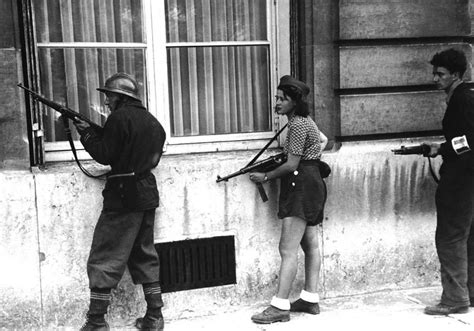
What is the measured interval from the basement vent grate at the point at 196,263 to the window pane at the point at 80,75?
4.07ft

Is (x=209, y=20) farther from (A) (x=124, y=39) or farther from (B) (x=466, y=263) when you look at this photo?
(B) (x=466, y=263)

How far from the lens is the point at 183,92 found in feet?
19.6

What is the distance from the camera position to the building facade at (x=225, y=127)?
5.18 meters

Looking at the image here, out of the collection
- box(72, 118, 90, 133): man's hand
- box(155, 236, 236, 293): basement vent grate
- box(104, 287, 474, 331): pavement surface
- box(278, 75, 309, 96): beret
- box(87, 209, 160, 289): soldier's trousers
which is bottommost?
box(104, 287, 474, 331): pavement surface

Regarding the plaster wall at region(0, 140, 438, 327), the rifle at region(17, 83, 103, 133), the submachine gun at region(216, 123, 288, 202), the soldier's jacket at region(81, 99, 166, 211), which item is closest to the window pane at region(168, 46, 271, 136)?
the plaster wall at region(0, 140, 438, 327)

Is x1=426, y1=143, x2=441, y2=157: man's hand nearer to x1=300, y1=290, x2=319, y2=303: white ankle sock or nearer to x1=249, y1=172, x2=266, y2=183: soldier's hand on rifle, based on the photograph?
x1=249, y1=172, x2=266, y2=183: soldier's hand on rifle

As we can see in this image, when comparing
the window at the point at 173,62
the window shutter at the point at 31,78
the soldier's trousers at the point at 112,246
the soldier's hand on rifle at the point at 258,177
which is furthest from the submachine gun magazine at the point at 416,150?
the window shutter at the point at 31,78

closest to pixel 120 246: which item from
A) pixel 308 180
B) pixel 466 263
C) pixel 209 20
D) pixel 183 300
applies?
pixel 183 300

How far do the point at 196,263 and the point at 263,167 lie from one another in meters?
0.96

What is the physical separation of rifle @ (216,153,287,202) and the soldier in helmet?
0.69 m

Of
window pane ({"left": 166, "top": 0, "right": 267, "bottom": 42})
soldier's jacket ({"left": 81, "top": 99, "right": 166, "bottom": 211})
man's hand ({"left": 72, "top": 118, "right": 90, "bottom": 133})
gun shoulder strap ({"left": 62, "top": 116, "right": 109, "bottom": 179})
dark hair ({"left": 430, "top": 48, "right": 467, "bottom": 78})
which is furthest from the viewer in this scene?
window pane ({"left": 166, "top": 0, "right": 267, "bottom": 42})

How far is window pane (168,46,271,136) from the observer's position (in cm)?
594

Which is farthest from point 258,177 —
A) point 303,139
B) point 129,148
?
point 129,148

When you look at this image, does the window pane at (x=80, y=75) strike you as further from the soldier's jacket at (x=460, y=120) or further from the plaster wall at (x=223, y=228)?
the soldier's jacket at (x=460, y=120)
